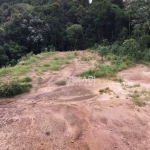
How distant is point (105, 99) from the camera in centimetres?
738

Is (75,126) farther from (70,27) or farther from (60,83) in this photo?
(70,27)

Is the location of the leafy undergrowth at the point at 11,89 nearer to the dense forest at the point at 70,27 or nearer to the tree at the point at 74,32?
the dense forest at the point at 70,27

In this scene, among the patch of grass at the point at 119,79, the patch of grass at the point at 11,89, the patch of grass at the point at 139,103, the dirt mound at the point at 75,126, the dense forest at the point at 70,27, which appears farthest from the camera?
the dense forest at the point at 70,27

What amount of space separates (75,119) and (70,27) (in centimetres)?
1419

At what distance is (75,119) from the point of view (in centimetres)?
605

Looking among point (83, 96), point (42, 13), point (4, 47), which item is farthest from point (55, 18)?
point (83, 96)

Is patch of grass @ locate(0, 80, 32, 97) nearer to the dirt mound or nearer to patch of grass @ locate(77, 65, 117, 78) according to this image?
the dirt mound

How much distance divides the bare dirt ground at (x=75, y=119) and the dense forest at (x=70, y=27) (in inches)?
310

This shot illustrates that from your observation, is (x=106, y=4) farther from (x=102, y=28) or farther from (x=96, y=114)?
(x=96, y=114)

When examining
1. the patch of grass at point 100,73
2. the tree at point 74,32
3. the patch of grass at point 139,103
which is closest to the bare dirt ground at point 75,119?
the patch of grass at point 139,103

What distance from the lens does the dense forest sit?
17.2m

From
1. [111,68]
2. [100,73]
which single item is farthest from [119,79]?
[111,68]

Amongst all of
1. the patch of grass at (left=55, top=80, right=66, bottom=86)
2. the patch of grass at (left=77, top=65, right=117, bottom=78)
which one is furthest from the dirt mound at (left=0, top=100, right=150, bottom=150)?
the patch of grass at (left=77, top=65, right=117, bottom=78)

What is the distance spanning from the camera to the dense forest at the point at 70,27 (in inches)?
676
